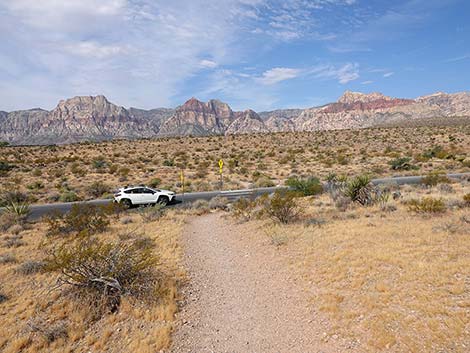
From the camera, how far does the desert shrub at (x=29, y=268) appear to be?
913 cm

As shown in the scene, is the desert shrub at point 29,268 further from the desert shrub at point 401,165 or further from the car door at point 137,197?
the desert shrub at point 401,165

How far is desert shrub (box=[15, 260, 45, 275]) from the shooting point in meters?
9.13

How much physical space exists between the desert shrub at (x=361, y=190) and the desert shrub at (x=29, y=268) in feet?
44.5

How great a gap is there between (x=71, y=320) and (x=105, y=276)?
1.14 meters

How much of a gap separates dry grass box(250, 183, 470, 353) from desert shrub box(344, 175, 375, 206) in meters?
2.14

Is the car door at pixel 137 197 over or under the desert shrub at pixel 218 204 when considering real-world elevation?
over

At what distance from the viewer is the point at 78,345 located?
5.69 metres

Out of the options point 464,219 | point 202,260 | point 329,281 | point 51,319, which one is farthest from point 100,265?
point 464,219

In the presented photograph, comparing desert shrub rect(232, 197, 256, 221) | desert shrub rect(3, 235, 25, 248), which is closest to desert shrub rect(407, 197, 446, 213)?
desert shrub rect(232, 197, 256, 221)

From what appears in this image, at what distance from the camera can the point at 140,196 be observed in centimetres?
1925

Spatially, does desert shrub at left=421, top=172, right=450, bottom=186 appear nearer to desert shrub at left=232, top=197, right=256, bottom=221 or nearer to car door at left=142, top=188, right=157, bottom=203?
desert shrub at left=232, top=197, right=256, bottom=221

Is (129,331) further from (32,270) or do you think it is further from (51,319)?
(32,270)

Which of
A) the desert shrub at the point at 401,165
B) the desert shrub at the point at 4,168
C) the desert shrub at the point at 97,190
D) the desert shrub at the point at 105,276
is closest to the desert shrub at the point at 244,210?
the desert shrub at the point at 105,276

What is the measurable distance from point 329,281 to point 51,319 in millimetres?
6415
